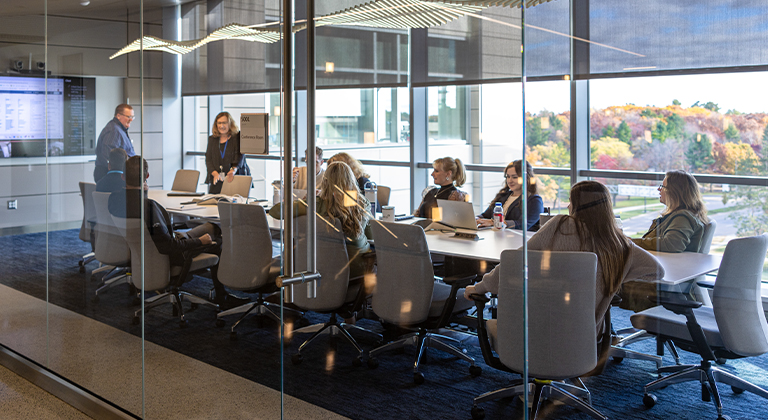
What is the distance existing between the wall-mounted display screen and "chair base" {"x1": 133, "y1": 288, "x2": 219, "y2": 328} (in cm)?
97

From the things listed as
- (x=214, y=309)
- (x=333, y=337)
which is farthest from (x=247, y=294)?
(x=333, y=337)

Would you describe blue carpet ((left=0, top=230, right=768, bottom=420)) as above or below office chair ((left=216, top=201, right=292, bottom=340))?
below

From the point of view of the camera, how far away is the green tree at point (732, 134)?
5.70 ft

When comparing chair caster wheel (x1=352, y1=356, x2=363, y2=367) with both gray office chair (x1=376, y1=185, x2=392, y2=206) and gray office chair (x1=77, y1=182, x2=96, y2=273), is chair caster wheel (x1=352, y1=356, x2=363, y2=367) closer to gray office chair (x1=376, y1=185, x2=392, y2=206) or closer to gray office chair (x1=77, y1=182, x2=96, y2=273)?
gray office chair (x1=376, y1=185, x2=392, y2=206)

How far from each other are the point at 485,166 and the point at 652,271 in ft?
1.92

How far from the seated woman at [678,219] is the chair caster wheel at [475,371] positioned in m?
0.70

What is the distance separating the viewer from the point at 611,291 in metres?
1.92

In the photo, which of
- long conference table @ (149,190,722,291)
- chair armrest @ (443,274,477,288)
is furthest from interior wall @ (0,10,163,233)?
chair armrest @ (443,274,477,288)

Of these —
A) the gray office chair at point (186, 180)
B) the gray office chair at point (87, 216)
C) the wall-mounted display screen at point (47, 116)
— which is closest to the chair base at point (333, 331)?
the gray office chair at point (186, 180)

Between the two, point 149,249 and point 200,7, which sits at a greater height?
point 200,7

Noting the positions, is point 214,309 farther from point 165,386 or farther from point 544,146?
point 544,146

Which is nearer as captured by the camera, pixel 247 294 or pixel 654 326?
pixel 654 326

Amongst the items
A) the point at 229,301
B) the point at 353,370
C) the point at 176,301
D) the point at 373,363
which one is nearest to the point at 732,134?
the point at 373,363

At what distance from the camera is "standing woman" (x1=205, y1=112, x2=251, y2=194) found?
→ 2941mm
